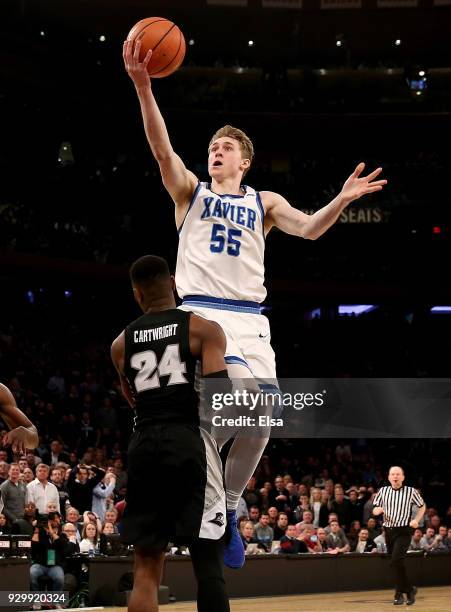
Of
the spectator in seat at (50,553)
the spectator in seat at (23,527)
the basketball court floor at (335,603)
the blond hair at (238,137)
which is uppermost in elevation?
the blond hair at (238,137)

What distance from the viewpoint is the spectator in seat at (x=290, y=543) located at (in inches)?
600

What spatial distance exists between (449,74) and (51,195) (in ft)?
39.4

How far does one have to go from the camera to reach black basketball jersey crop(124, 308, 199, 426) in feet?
14.7

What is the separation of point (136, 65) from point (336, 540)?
480 inches

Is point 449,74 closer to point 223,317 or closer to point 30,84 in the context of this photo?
point 30,84

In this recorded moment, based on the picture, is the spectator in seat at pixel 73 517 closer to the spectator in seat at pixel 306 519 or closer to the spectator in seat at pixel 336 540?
the spectator in seat at pixel 306 519

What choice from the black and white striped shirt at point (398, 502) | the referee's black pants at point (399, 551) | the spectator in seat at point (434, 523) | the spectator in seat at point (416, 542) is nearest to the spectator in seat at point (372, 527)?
the spectator in seat at point (416, 542)

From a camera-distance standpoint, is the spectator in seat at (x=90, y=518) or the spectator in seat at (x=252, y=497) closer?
the spectator in seat at (x=90, y=518)

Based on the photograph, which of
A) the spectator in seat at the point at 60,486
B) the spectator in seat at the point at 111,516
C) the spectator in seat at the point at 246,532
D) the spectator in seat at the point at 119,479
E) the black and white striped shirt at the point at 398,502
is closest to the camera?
the spectator in seat at the point at 111,516

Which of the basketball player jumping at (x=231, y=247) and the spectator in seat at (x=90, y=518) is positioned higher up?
the basketball player jumping at (x=231, y=247)

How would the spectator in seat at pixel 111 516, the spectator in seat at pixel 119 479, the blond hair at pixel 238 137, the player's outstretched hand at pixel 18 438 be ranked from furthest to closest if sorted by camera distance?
the spectator in seat at pixel 119 479 < the spectator in seat at pixel 111 516 < the player's outstretched hand at pixel 18 438 < the blond hair at pixel 238 137

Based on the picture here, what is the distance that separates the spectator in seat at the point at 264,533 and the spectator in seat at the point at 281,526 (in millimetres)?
219

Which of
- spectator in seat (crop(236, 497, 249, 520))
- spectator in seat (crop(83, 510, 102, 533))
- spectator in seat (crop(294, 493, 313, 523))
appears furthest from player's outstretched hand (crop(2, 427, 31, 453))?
spectator in seat (crop(294, 493, 313, 523))

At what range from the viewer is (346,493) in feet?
60.1
